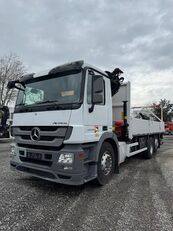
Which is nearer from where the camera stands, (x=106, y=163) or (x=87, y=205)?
(x=87, y=205)

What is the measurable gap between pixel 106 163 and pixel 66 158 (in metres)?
1.27

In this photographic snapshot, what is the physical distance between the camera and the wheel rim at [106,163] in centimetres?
466

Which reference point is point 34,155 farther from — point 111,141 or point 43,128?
point 111,141

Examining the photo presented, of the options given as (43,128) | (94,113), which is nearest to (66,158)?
(43,128)

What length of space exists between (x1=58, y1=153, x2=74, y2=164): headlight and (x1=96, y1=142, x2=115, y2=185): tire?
85 cm

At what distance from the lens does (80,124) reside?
3.88 m

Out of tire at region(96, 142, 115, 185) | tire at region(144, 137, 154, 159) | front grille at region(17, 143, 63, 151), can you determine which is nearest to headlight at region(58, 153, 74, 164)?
front grille at region(17, 143, 63, 151)

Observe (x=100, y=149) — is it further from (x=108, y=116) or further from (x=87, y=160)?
(x=108, y=116)

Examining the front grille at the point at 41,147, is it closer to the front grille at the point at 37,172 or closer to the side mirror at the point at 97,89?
the front grille at the point at 37,172

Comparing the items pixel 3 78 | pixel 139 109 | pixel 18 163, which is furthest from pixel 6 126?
pixel 3 78

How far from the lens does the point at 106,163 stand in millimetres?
4781

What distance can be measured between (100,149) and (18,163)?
176 centimetres

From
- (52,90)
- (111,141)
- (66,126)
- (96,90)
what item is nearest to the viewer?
(66,126)

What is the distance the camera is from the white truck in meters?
3.87
